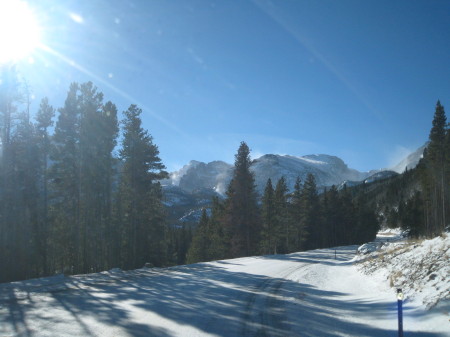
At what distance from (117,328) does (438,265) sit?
8.45 metres

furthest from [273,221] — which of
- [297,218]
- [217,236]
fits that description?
[297,218]

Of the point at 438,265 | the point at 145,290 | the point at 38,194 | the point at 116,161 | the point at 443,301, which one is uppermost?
the point at 116,161

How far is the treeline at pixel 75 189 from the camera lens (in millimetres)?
24656

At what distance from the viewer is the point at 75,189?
27.2 metres

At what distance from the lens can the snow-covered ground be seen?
23.4 ft

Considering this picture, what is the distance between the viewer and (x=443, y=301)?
7555 millimetres

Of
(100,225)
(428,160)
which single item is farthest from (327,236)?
(100,225)

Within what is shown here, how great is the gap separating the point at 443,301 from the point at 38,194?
28.0 m

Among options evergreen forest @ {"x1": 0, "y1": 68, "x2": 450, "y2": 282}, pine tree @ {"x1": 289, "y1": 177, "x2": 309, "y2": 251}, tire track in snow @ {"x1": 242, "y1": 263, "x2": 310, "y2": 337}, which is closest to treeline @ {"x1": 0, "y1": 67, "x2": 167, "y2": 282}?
evergreen forest @ {"x1": 0, "y1": 68, "x2": 450, "y2": 282}

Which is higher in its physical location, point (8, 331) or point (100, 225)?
point (100, 225)

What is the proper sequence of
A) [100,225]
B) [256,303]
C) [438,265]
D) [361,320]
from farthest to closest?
[100,225], [256,303], [438,265], [361,320]

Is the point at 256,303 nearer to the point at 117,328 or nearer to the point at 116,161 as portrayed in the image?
the point at 117,328

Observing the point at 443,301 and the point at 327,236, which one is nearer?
the point at 443,301

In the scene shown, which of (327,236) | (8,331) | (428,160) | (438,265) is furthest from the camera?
(327,236)
